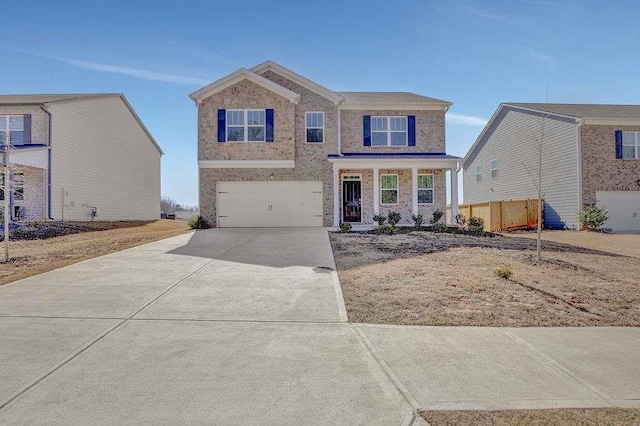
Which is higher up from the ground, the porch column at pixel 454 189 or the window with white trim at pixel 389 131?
the window with white trim at pixel 389 131

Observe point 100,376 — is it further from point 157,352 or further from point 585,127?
point 585,127

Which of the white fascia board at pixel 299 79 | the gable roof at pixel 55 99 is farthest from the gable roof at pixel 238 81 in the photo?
the gable roof at pixel 55 99

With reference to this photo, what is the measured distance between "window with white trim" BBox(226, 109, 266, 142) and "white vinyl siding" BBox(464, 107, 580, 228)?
40.9ft

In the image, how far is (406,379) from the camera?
3971mm

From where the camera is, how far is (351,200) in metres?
19.8

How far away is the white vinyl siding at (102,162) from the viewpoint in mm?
21094

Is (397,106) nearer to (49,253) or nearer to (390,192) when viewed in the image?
(390,192)

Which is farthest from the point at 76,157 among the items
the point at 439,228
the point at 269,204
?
the point at 439,228

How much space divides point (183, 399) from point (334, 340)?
6.67ft

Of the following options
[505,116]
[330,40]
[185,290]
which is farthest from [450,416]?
[505,116]

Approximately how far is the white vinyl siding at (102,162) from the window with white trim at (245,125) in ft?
32.1

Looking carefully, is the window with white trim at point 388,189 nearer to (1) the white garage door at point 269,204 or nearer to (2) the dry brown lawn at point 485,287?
(1) the white garage door at point 269,204

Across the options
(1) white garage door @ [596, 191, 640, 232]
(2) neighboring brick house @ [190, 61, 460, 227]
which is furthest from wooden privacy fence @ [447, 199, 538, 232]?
(2) neighboring brick house @ [190, 61, 460, 227]

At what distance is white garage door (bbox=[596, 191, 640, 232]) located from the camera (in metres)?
20.4
